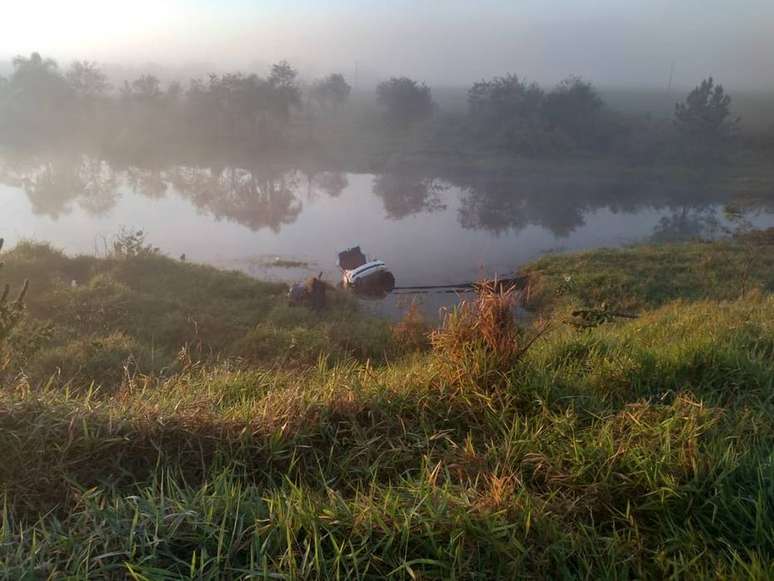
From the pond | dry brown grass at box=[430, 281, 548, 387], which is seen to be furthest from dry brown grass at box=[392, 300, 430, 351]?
dry brown grass at box=[430, 281, 548, 387]

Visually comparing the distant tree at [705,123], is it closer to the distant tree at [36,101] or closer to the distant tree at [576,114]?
the distant tree at [576,114]

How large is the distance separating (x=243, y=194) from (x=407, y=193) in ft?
24.1

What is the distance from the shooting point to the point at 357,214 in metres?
23.3

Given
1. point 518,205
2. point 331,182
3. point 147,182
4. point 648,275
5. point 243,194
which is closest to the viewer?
point 648,275

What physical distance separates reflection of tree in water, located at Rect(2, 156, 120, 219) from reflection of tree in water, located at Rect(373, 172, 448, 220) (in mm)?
10703

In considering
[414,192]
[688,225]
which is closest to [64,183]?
[414,192]

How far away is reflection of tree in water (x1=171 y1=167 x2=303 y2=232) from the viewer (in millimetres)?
21938

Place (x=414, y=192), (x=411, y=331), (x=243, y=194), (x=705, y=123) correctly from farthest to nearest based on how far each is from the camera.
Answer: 1. (x=705, y=123)
2. (x=414, y=192)
3. (x=243, y=194)
4. (x=411, y=331)

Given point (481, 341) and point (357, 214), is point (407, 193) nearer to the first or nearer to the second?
point (357, 214)

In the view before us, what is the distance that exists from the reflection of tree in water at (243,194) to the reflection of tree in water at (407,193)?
12.6 ft

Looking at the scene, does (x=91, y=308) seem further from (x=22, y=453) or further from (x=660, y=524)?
(x=660, y=524)

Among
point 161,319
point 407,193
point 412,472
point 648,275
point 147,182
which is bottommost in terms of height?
point 648,275

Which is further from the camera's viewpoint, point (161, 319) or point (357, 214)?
point (357, 214)

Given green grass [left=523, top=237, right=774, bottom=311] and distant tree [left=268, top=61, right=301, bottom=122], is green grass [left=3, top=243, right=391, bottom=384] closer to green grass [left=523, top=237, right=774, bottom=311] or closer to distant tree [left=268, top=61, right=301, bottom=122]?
green grass [left=523, top=237, right=774, bottom=311]
